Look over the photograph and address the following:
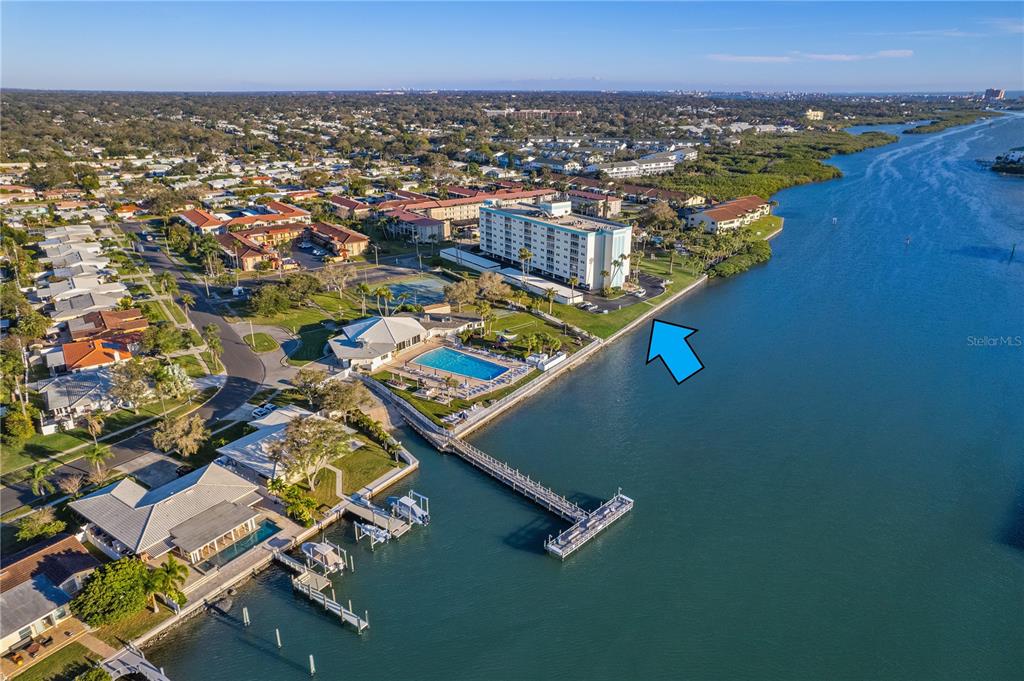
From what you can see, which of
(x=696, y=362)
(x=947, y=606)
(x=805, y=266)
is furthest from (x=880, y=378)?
(x=805, y=266)

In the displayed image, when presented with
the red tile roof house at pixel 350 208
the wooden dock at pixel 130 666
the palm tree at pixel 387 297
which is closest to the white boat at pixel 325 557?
the wooden dock at pixel 130 666

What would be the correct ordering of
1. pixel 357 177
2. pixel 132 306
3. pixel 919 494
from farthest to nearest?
1. pixel 357 177
2. pixel 132 306
3. pixel 919 494

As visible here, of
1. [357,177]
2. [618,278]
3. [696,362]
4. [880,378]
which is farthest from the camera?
[357,177]

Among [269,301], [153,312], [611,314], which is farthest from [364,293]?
[611,314]

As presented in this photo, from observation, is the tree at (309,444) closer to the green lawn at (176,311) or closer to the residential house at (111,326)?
the residential house at (111,326)

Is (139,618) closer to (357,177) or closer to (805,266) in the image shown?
(805,266)

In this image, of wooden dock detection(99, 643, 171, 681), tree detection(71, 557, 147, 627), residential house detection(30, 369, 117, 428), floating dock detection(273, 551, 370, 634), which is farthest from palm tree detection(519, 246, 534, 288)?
wooden dock detection(99, 643, 171, 681)

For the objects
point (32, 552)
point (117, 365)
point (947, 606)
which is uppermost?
point (117, 365)
